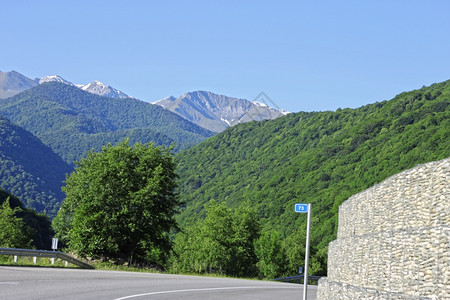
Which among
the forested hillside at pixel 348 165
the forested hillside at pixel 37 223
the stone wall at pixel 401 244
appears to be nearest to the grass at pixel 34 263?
the stone wall at pixel 401 244

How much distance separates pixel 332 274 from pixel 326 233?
311 ft

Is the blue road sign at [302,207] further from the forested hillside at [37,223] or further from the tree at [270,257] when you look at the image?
the forested hillside at [37,223]

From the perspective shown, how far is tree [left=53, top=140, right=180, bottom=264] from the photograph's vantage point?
3747 centimetres

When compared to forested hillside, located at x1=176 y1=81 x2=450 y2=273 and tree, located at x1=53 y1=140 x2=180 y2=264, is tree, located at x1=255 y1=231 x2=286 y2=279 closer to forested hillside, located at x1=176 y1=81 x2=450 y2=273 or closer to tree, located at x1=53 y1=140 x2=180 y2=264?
forested hillside, located at x1=176 y1=81 x2=450 y2=273

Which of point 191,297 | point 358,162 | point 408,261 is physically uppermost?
point 358,162

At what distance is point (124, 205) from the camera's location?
3869 centimetres

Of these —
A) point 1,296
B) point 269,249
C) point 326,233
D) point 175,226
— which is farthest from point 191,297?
point 326,233

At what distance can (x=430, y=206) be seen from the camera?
48.6 feet

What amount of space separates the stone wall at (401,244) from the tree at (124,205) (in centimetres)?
1913

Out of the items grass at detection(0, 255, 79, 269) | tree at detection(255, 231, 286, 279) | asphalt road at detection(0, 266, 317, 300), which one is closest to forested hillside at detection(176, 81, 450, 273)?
tree at detection(255, 231, 286, 279)

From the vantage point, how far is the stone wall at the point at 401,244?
11.3m

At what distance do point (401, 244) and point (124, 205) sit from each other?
90.2 feet

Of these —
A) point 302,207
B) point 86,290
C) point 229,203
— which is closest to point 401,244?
point 302,207

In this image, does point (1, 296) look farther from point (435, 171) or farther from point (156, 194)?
point (156, 194)
